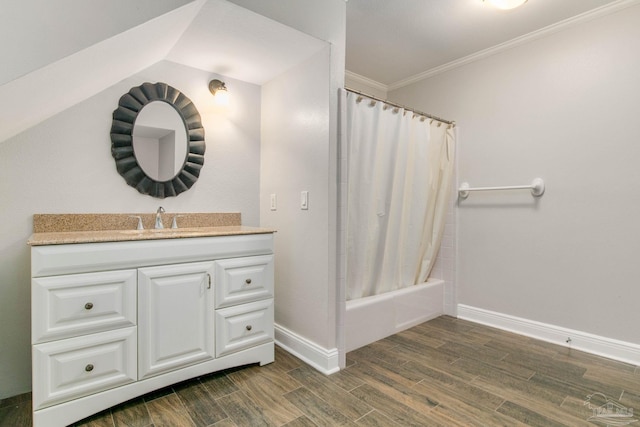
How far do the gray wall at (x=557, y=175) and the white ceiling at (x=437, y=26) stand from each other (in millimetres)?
153

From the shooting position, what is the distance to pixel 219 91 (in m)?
2.22

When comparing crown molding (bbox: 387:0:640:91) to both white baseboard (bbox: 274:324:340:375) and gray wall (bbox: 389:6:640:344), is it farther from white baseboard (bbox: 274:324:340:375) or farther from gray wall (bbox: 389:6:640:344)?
white baseboard (bbox: 274:324:340:375)

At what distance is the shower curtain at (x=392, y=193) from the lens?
2.29 metres

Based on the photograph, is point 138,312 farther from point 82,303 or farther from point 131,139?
point 131,139

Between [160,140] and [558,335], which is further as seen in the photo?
[558,335]

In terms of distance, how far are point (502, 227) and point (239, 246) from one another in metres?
2.08

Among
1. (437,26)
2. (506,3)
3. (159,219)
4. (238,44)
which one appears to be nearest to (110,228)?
(159,219)

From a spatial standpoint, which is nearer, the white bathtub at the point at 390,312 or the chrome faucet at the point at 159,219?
the chrome faucet at the point at 159,219

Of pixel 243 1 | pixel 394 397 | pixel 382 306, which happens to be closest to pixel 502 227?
pixel 382 306

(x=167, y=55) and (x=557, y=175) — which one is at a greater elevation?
(x=167, y=55)

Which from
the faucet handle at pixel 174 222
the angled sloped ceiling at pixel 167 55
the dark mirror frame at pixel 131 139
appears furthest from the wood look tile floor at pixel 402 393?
the angled sloped ceiling at pixel 167 55

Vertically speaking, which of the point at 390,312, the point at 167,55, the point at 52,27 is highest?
the point at 167,55

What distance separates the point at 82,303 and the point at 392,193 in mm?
1989

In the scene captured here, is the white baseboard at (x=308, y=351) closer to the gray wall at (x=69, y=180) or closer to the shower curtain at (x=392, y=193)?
the shower curtain at (x=392, y=193)
